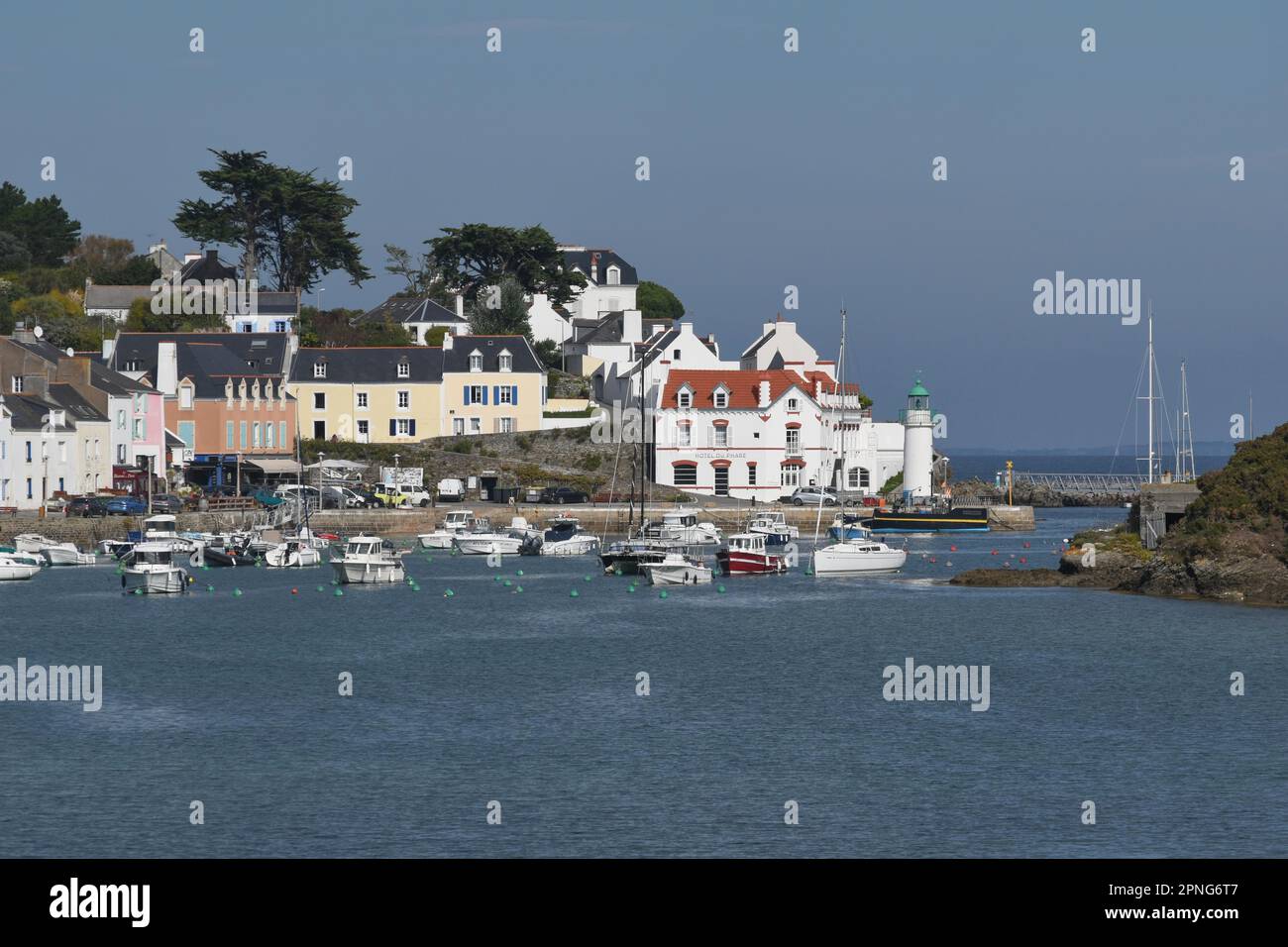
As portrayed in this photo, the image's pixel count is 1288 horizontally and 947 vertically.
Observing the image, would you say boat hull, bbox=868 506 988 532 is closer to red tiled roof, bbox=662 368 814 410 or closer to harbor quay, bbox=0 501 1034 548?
harbor quay, bbox=0 501 1034 548

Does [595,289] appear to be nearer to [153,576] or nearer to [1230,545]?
[153,576]

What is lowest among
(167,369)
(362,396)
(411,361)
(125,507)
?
(125,507)

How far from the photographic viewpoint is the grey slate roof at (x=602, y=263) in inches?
5418

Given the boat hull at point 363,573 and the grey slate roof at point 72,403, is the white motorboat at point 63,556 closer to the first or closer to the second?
the grey slate roof at point 72,403

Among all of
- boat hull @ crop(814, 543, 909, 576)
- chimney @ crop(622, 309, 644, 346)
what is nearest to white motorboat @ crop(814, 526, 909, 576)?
boat hull @ crop(814, 543, 909, 576)

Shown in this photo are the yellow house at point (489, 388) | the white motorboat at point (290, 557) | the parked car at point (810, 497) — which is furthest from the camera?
the yellow house at point (489, 388)

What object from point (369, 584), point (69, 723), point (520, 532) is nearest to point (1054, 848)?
point (69, 723)

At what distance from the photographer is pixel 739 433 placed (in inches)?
3814

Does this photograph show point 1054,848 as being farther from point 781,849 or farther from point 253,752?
point 253,752

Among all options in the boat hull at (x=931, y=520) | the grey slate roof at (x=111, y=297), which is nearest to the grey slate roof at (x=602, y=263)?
the grey slate roof at (x=111, y=297)

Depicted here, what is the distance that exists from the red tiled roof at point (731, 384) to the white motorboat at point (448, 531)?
644 inches

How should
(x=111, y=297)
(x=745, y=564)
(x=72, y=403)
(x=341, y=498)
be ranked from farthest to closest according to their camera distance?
(x=111, y=297), (x=341, y=498), (x=72, y=403), (x=745, y=564)

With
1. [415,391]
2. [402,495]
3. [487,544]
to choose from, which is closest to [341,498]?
[402,495]

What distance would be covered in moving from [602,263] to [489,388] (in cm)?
4185
